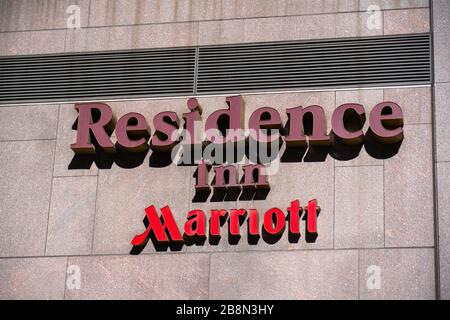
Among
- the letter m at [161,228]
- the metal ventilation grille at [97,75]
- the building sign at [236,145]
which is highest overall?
the metal ventilation grille at [97,75]

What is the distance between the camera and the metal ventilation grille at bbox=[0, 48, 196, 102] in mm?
18281

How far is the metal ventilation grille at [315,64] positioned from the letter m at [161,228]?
2254 millimetres

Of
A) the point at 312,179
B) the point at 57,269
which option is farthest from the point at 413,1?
the point at 57,269

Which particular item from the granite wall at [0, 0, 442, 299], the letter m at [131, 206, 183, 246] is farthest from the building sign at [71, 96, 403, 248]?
the granite wall at [0, 0, 442, 299]

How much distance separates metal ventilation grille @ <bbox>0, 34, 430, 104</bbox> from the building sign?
582mm

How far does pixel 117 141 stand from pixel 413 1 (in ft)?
17.6

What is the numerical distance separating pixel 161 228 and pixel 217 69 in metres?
2.94

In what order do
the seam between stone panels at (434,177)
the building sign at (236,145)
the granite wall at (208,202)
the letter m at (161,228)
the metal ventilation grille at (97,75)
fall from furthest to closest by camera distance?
1. the metal ventilation grille at (97,75)
2. the letter m at (161,228)
3. the building sign at (236,145)
4. the granite wall at (208,202)
5. the seam between stone panels at (434,177)

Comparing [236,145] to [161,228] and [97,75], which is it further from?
[97,75]

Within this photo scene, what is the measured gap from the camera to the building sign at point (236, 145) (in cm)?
1694

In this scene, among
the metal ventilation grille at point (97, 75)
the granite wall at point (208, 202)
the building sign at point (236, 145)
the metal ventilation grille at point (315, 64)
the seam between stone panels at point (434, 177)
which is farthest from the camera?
the metal ventilation grille at point (97, 75)

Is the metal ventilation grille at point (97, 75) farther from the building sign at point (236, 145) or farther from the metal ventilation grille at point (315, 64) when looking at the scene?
the building sign at point (236, 145)

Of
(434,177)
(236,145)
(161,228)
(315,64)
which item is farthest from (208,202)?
(434,177)

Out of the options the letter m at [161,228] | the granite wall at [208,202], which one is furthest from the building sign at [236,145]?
the granite wall at [208,202]
